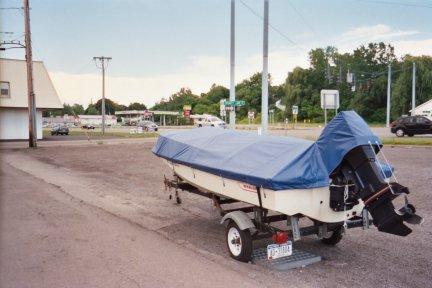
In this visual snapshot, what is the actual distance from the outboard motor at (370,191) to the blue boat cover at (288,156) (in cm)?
21

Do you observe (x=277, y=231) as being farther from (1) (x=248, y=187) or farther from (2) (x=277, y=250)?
(1) (x=248, y=187)

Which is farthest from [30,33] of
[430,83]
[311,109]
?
[311,109]

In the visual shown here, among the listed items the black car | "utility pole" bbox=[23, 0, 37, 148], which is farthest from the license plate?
the black car

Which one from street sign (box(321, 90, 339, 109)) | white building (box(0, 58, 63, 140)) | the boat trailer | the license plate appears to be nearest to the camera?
the license plate

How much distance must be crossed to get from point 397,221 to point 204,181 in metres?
3.37

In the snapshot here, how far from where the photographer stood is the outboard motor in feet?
19.2

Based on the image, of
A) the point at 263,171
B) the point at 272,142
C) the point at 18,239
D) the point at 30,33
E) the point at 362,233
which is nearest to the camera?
the point at 263,171

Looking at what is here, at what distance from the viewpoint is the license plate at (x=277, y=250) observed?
6.11 meters

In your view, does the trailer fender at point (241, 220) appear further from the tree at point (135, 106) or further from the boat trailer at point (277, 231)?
the tree at point (135, 106)

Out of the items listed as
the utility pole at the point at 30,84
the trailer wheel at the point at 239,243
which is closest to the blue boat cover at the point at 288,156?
the trailer wheel at the point at 239,243

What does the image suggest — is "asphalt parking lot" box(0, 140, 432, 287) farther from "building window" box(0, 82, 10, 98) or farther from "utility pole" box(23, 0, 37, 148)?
"building window" box(0, 82, 10, 98)

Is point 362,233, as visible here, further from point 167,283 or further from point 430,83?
point 430,83

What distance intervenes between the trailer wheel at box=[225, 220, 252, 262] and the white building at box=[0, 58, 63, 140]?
3637 centimetres

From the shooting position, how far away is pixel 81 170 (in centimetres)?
1791
